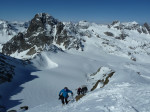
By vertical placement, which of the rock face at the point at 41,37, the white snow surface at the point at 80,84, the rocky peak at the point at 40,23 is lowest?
the white snow surface at the point at 80,84

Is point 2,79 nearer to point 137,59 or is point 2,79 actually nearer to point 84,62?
point 84,62

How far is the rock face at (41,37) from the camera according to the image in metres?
118

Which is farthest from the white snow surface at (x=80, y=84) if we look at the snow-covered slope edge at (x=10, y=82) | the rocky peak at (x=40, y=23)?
the rocky peak at (x=40, y=23)

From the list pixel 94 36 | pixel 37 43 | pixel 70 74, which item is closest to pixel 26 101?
pixel 70 74

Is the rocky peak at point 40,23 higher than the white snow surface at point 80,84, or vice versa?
the rocky peak at point 40,23

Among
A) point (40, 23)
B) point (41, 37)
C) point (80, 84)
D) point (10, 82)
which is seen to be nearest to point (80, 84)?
point (80, 84)

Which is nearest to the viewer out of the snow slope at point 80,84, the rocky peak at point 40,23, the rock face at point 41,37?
the snow slope at point 80,84

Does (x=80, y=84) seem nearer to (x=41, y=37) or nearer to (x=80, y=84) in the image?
(x=80, y=84)

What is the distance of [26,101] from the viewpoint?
34.2 meters

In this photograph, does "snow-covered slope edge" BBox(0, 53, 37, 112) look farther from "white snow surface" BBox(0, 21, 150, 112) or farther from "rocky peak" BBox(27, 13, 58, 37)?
"rocky peak" BBox(27, 13, 58, 37)

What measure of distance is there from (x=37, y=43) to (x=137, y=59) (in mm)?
74686

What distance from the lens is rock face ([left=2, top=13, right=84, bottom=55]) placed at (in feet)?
388

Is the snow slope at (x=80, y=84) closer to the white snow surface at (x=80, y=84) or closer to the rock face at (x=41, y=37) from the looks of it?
the white snow surface at (x=80, y=84)

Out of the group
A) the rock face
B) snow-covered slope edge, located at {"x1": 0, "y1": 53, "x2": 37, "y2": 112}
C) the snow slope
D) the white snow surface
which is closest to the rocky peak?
the rock face
